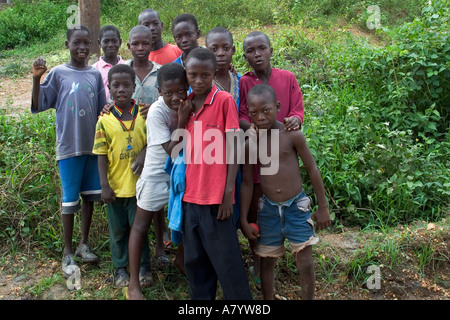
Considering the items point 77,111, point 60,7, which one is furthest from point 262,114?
point 60,7

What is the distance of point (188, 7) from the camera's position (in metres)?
9.63

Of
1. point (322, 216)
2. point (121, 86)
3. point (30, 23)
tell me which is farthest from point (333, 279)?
point (30, 23)

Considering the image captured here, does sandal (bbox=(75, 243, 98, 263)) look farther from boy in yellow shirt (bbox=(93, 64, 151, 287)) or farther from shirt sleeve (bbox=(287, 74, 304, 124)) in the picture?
shirt sleeve (bbox=(287, 74, 304, 124))

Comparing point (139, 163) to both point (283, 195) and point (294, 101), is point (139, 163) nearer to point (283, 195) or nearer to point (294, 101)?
point (283, 195)

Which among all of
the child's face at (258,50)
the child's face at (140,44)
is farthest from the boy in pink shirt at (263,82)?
the child's face at (140,44)

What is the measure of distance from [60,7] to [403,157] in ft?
35.0

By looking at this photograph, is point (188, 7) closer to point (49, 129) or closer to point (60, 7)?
point (60, 7)

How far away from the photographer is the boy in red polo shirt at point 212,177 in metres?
2.41

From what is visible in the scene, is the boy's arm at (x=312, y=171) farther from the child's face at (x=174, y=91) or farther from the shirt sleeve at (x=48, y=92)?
the shirt sleeve at (x=48, y=92)

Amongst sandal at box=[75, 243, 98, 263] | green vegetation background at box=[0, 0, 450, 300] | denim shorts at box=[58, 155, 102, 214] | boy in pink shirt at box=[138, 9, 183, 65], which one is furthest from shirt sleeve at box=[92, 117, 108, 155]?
boy in pink shirt at box=[138, 9, 183, 65]

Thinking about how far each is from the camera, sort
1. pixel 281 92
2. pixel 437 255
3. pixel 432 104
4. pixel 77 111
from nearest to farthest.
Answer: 1. pixel 281 92
2. pixel 77 111
3. pixel 437 255
4. pixel 432 104

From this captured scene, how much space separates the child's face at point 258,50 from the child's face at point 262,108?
38 cm

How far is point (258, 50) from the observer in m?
2.77

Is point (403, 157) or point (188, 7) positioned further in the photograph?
point (188, 7)
